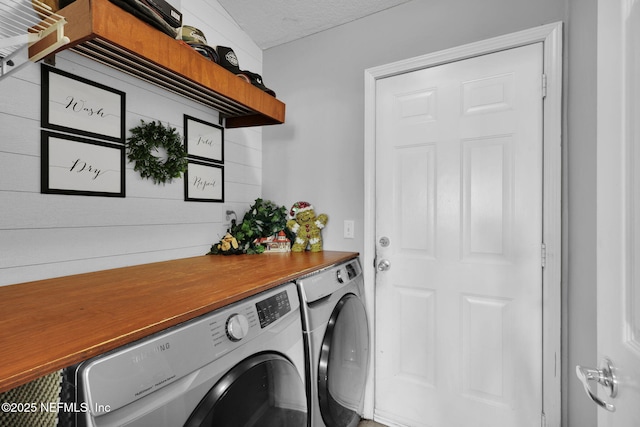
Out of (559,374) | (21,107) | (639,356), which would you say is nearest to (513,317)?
(559,374)

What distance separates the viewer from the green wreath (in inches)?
57.8

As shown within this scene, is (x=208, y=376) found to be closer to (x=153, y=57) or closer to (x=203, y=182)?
(x=153, y=57)

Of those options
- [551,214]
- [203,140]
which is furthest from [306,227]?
[551,214]

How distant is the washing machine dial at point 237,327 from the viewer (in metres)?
0.85

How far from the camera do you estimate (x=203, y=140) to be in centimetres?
184

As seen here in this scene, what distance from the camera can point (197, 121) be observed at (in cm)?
179

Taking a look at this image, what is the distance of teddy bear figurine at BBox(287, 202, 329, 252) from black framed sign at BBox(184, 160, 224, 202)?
19.2 inches

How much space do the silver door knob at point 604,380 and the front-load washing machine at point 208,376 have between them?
30.6 inches

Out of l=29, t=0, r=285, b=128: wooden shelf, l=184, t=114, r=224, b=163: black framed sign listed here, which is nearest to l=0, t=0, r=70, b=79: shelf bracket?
l=29, t=0, r=285, b=128: wooden shelf

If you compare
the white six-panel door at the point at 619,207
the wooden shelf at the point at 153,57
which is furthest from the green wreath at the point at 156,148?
the white six-panel door at the point at 619,207

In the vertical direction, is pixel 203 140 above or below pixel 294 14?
below

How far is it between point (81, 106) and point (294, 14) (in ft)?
4.39

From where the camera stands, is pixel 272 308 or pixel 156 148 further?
pixel 156 148

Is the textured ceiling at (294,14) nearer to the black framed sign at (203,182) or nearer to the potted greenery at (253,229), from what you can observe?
the black framed sign at (203,182)
